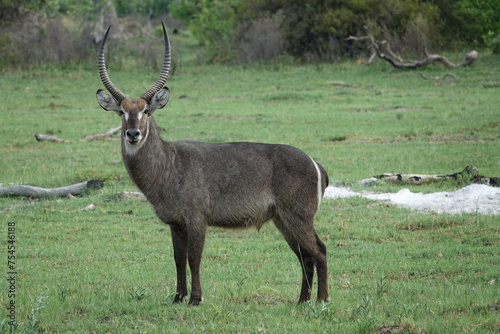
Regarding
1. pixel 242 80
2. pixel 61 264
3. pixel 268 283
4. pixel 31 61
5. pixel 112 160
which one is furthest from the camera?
pixel 31 61

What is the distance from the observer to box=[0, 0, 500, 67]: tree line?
1016 inches

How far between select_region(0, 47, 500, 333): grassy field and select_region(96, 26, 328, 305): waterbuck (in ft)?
1.19

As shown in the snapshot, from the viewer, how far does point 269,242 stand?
24.9 feet

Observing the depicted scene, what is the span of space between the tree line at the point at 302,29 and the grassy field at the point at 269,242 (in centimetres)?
820

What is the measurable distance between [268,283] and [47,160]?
7.34m

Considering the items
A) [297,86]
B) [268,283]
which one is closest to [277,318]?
[268,283]

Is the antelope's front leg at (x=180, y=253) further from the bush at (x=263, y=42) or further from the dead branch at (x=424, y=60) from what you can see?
the bush at (x=263, y=42)

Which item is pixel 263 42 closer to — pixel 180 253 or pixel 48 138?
pixel 48 138

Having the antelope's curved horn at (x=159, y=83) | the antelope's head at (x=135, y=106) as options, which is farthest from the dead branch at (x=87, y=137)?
the antelope's curved horn at (x=159, y=83)

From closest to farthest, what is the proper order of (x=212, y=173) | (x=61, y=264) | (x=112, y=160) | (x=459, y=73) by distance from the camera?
(x=212, y=173)
(x=61, y=264)
(x=112, y=160)
(x=459, y=73)

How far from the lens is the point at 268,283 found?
20.0ft

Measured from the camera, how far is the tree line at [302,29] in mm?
25797

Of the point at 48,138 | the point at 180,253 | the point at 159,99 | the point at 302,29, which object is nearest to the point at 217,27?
the point at 302,29

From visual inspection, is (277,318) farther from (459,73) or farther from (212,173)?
(459,73)
